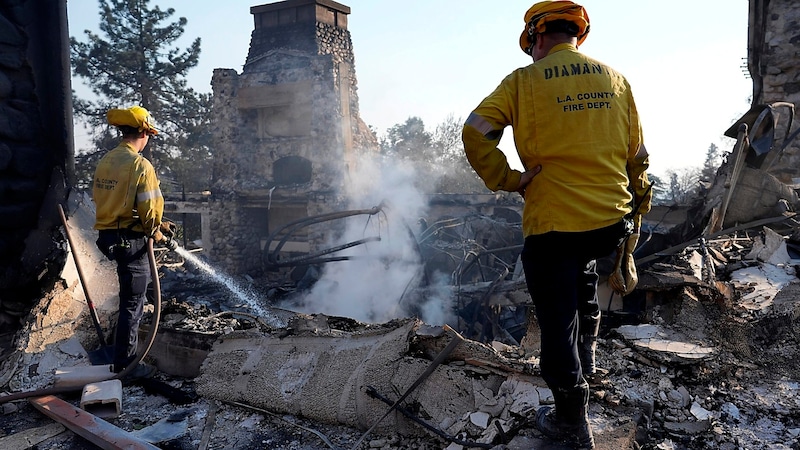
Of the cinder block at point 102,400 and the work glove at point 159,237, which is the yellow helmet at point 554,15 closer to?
the work glove at point 159,237

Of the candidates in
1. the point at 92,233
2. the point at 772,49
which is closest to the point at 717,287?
the point at 92,233

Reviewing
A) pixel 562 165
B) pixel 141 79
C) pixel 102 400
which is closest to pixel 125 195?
pixel 102 400

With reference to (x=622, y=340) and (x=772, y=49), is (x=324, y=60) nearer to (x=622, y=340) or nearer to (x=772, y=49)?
(x=772, y=49)

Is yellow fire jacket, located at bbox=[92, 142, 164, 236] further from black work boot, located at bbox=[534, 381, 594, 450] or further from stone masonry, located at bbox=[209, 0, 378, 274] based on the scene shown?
stone masonry, located at bbox=[209, 0, 378, 274]

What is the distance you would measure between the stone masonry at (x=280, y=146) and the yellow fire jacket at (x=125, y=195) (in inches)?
461

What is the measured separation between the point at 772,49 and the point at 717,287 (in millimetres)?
8469

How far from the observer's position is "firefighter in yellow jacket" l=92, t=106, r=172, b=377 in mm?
3346

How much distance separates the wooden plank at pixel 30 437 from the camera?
2.55 meters

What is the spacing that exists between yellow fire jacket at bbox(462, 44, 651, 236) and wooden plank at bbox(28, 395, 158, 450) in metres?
2.10

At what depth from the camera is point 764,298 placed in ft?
12.3

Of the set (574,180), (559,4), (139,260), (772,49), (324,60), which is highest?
(324,60)

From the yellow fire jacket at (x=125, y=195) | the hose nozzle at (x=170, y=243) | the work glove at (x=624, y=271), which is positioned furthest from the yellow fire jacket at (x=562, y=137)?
the hose nozzle at (x=170, y=243)

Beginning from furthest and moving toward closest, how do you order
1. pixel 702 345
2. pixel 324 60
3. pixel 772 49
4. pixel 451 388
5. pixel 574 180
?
pixel 324 60
pixel 772 49
pixel 702 345
pixel 451 388
pixel 574 180

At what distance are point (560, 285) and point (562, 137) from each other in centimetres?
56
